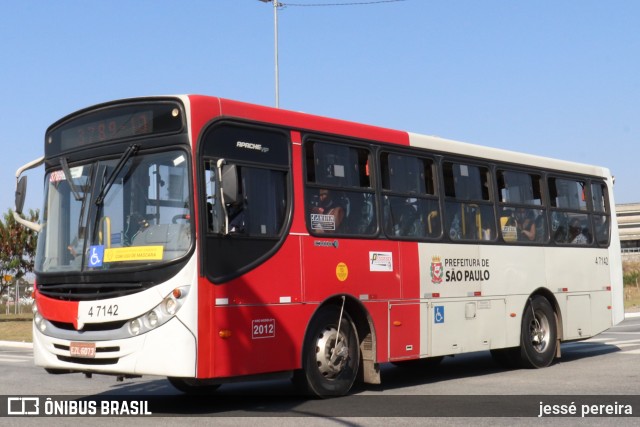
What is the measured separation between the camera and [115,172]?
31.9 ft

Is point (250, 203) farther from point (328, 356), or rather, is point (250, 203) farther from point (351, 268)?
point (328, 356)

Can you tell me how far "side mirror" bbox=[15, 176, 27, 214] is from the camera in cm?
1098

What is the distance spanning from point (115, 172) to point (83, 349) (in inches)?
74.9

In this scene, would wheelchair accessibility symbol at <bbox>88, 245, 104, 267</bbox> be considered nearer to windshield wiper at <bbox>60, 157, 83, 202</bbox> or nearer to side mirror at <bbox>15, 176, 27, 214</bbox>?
windshield wiper at <bbox>60, 157, 83, 202</bbox>

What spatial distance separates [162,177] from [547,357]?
8029 millimetres

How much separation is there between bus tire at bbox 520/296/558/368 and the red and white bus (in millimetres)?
721

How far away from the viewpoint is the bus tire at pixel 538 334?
47.1ft

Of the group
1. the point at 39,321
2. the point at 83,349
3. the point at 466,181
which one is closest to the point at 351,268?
the point at 466,181

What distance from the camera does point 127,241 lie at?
946 centimetres

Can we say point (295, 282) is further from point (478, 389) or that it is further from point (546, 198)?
point (546, 198)

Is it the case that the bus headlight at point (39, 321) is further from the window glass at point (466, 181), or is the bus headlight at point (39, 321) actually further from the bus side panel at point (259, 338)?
the window glass at point (466, 181)

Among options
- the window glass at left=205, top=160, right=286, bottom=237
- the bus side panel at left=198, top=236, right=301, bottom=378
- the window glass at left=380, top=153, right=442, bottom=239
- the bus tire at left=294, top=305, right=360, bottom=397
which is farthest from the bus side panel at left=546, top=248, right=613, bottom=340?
the window glass at left=205, top=160, right=286, bottom=237

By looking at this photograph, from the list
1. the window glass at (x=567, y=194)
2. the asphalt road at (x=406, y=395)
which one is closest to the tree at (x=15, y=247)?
the asphalt road at (x=406, y=395)

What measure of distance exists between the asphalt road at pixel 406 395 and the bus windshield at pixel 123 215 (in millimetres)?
1702
